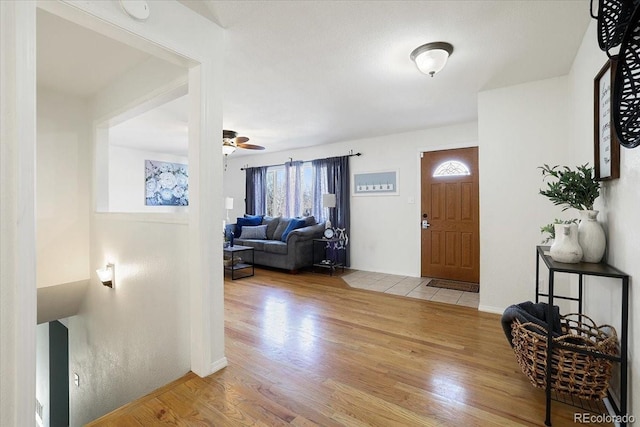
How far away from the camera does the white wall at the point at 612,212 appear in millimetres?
1333

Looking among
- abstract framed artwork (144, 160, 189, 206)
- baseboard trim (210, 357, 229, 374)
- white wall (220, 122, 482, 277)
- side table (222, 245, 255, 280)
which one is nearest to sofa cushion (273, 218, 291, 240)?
side table (222, 245, 255, 280)

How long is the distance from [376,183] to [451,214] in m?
1.36

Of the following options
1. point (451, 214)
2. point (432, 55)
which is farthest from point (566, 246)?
point (451, 214)

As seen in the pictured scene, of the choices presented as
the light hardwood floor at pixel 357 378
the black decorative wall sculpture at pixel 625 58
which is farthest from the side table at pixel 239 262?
the black decorative wall sculpture at pixel 625 58

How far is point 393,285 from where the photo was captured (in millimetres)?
4215

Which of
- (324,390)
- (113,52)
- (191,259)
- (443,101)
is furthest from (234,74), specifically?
(324,390)

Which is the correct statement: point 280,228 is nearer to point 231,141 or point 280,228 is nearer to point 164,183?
point 231,141

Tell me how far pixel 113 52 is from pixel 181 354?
96.5 inches

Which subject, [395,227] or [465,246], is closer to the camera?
[465,246]

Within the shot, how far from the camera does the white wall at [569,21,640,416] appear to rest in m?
1.33

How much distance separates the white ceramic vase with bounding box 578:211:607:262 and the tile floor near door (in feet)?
5.95

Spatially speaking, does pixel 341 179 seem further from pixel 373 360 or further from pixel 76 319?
pixel 76 319

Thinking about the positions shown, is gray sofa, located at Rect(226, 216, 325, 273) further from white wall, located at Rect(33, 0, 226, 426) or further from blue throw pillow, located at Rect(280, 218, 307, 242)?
white wall, located at Rect(33, 0, 226, 426)

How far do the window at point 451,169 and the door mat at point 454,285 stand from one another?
1630 millimetres
